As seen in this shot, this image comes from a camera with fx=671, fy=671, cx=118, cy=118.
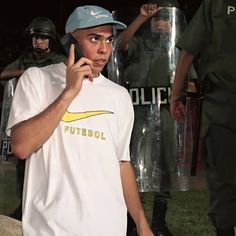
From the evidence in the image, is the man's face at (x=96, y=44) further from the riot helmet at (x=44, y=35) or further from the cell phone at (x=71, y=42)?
the riot helmet at (x=44, y=35)

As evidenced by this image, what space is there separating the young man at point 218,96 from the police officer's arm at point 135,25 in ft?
3.20

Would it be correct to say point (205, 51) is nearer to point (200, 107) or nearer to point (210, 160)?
point (200, 107)

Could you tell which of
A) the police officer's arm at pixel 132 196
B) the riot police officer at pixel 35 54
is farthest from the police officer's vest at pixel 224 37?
the riot police officer at pixel 35 54

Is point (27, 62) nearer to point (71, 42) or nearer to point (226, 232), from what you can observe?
point (226, 232)

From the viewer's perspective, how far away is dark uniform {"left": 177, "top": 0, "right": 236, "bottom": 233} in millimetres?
3572

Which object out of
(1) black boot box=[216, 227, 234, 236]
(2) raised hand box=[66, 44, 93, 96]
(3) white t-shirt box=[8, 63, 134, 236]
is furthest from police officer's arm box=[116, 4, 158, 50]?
(2) raised hand box=[66, 44, 93, 96]

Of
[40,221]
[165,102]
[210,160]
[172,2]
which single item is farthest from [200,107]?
[40,221]

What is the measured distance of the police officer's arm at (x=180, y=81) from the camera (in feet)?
12.5

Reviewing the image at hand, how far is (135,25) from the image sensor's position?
4684mm

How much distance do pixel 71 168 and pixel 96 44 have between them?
0.51 meters

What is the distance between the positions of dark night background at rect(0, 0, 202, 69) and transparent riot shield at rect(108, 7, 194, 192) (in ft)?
27.4

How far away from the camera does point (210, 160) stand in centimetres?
368

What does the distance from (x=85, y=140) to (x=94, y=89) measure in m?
0.23

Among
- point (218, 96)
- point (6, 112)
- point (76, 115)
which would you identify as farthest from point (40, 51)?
point (76, 115)
